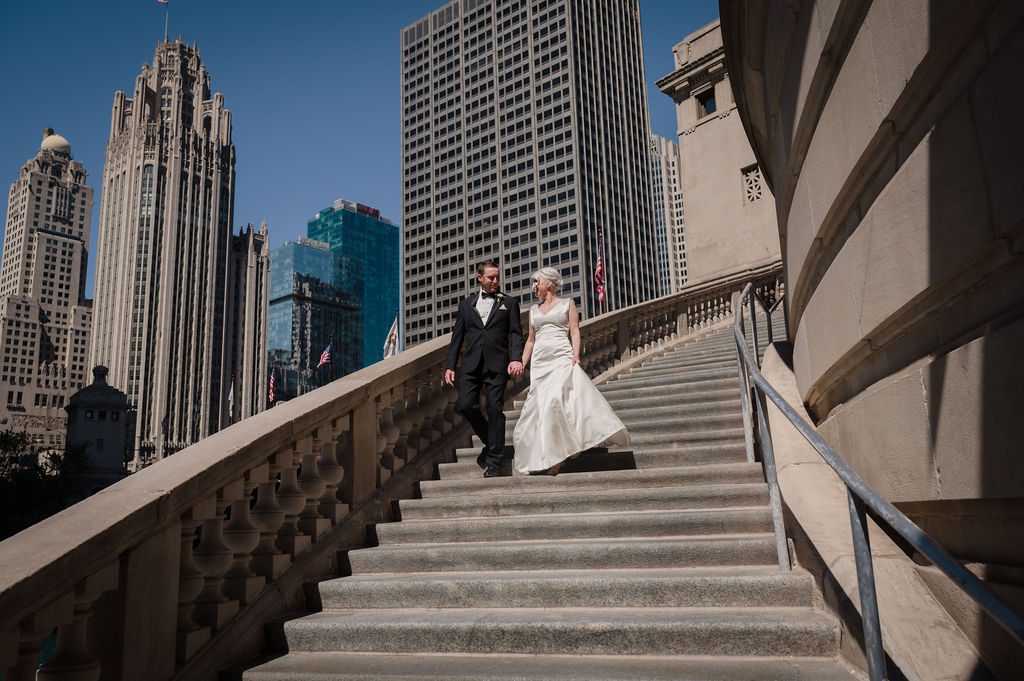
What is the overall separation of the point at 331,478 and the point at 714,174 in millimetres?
17469

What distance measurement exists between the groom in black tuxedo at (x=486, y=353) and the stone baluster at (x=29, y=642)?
402 cm

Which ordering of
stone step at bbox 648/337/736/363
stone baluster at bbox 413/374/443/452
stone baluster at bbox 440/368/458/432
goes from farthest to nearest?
1. stone step at bbox 648/337/736/363
2. stone baluster at bbox 440/368/458/432
3. stone baluster at bbox 413/374/443/452

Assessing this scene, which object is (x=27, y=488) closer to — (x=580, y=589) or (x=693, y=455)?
(x=693, y=455)

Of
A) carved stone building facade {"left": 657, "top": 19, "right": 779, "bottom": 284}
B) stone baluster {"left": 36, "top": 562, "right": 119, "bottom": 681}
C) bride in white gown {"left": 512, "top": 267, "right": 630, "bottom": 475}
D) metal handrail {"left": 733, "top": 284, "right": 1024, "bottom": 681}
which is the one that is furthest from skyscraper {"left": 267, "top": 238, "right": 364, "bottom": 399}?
metal handrail {"left": 733, "top": 284, "right": 1024, "bottom": 681}

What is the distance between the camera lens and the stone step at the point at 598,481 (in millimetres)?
5656

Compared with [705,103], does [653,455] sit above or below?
below

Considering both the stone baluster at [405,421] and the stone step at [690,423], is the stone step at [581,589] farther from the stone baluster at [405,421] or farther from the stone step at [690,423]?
the stone step at [690,423]

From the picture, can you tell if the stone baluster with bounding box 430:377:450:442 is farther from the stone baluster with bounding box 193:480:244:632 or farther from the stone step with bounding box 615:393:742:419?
the stone baluster with bounding box 193:480:244:632

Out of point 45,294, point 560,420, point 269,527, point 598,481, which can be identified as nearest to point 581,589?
point 598,481

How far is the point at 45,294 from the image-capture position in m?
142

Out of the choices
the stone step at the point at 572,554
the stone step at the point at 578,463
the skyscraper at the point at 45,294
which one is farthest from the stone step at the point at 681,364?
the skyscraper at the point at 45,294

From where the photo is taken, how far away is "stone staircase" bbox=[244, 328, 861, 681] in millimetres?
3594

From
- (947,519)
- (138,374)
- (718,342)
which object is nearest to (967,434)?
(947,519)

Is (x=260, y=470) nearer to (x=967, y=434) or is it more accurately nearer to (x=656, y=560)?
(x=656, y=560)
